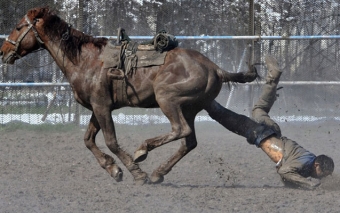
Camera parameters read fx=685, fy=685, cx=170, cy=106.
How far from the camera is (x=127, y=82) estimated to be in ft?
23.5

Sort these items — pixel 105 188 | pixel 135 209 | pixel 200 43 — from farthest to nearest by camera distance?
pixel 200 43, pixel 105 188, pixel 135 209

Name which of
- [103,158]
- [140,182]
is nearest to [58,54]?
[103,158]

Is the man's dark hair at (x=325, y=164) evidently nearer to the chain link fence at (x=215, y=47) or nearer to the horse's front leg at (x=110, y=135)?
the horse's front leg at (x=110, y=135)

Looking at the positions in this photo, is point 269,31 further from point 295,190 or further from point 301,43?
point 295,190

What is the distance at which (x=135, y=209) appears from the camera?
5641 millimetres

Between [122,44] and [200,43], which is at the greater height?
[122,44]

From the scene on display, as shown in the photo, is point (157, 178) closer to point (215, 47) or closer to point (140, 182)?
point (140, 182)

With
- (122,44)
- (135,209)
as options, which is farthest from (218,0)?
(135,209)

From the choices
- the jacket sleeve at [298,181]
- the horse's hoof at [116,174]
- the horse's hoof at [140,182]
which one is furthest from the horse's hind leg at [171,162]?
the jacket sleeve at [298,181]

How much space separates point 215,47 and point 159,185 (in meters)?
5.31

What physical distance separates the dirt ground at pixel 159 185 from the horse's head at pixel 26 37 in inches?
53.6

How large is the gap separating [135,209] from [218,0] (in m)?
7.31

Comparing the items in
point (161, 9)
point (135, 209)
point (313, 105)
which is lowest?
point (313, 105)

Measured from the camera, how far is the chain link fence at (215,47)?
1204 centimetres
